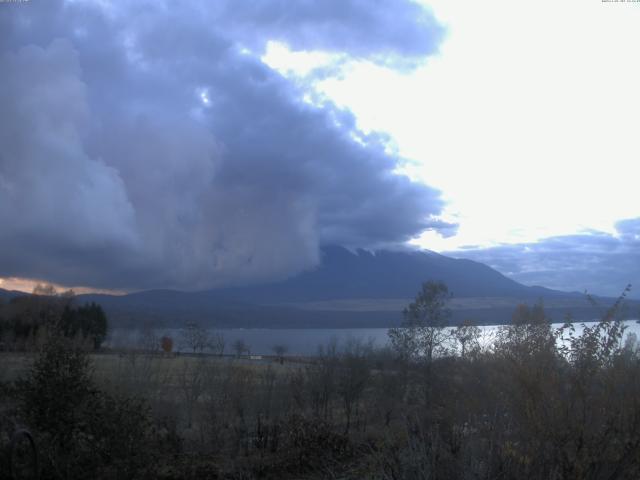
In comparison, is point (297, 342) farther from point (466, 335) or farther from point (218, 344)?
point (466, 335)

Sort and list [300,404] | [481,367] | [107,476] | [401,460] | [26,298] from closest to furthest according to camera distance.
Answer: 1. [401,460]
2. [107,476]
3. [481,367]
4. [300,404]
5. [26,298]

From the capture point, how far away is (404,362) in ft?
78.4

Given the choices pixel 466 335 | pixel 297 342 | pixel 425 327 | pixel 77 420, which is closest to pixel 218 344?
pixel 425 327

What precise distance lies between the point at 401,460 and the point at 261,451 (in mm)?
7290

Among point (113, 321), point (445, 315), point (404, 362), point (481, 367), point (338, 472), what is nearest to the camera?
point (338, 472)

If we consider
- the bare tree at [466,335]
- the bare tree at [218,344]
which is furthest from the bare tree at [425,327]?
the bare tree at [218,344]

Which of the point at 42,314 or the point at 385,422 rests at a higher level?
the point at 42,314

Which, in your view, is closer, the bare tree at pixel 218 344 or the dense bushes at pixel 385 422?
the dense bushes at pixel 385 422

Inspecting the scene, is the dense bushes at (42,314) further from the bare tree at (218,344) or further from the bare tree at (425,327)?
the bare tree at (425,327)

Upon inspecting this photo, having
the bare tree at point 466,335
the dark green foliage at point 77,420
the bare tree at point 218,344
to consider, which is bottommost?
the bare tree at point 218,344

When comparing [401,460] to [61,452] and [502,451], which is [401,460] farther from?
Result: [61,452]

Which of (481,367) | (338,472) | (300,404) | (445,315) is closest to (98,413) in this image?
(338,472)

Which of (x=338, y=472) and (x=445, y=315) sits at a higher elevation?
(x=445, y=315)

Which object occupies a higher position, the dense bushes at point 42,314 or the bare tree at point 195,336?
the dense bushes at point 42,314
